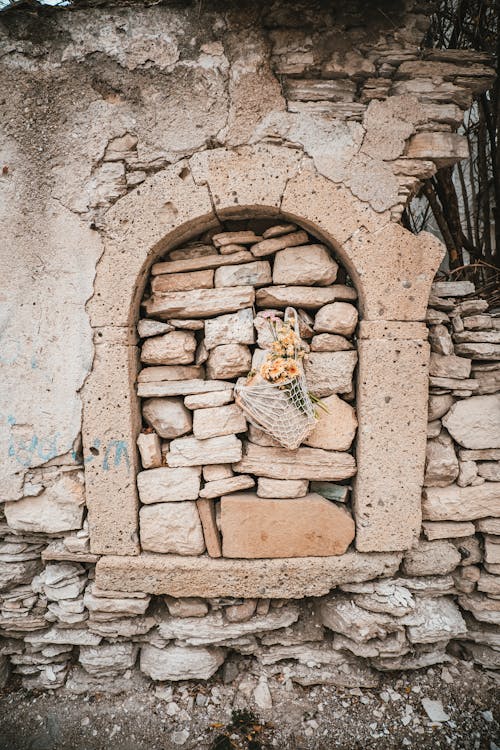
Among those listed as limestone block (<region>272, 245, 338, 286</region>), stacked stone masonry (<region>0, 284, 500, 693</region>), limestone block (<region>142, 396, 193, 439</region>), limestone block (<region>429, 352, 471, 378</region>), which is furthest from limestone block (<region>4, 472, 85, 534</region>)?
limestone block (<region>429, 352, 471, 378</region>)

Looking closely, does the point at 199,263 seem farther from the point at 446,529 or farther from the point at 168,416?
the point at 446,529

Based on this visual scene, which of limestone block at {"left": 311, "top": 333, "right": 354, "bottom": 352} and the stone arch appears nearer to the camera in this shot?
the stone arch

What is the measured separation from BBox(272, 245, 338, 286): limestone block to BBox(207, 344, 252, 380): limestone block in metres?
0.49

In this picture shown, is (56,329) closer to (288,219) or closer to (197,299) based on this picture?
(197,299)

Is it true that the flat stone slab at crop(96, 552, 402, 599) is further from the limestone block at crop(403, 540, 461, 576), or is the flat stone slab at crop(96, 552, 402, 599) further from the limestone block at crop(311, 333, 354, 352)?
the limestone block at crop(311, 333, 354, 352)

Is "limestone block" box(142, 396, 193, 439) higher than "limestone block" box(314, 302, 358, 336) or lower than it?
lower

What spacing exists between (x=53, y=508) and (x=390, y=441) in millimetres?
2134

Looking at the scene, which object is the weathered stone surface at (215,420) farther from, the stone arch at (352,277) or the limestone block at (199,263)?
the limestone block at (199,263)

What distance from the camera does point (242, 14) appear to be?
204 centimetres

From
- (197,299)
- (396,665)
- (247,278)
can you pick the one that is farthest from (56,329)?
(396,665)

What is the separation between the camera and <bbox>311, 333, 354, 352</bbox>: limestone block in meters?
2.23

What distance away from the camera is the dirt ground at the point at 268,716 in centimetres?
213

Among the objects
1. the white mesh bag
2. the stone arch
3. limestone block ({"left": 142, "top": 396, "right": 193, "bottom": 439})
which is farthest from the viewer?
limestone block ({"left": 142, "top": 396, "right": 193, "bottom": 439})

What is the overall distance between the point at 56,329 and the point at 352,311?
70.4 inches
